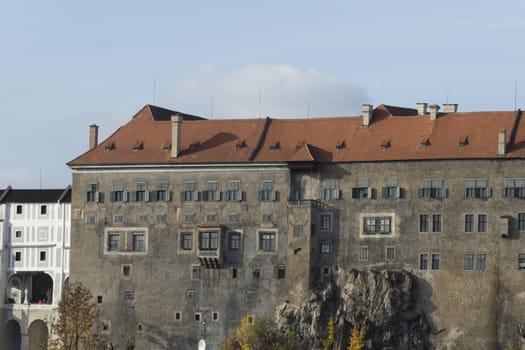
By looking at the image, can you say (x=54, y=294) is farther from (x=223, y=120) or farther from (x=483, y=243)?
(x=483, y=243)

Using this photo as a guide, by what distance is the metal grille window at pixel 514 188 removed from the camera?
363 ft

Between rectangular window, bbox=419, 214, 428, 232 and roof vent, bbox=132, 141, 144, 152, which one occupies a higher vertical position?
roof vent, bbox=132, 141, 144, 152

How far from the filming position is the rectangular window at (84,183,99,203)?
123 meters

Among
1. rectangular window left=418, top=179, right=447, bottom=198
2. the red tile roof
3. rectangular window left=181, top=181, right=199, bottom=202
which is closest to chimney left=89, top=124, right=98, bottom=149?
the red tile roof

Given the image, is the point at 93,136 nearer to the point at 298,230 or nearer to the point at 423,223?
the point at 298,230

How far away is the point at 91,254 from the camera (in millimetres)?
122125

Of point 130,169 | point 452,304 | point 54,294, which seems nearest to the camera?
point 452,304

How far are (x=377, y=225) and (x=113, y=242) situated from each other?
1932 cm

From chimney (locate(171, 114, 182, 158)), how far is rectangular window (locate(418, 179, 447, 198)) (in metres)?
18.2

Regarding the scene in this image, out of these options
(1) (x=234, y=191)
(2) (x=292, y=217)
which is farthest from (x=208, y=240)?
(2) (x=292, y=217)

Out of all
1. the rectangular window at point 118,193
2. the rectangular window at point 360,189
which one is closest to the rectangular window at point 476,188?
the rectangular window at point 360,189

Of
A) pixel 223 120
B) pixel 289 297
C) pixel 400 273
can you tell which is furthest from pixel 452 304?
pixel 223 120

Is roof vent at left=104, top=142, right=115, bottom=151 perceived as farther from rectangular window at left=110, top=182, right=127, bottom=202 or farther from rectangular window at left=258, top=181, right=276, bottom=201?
rectangular window at left=258, top=181, right=276, bottom=201

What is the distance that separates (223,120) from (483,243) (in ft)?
74.9
